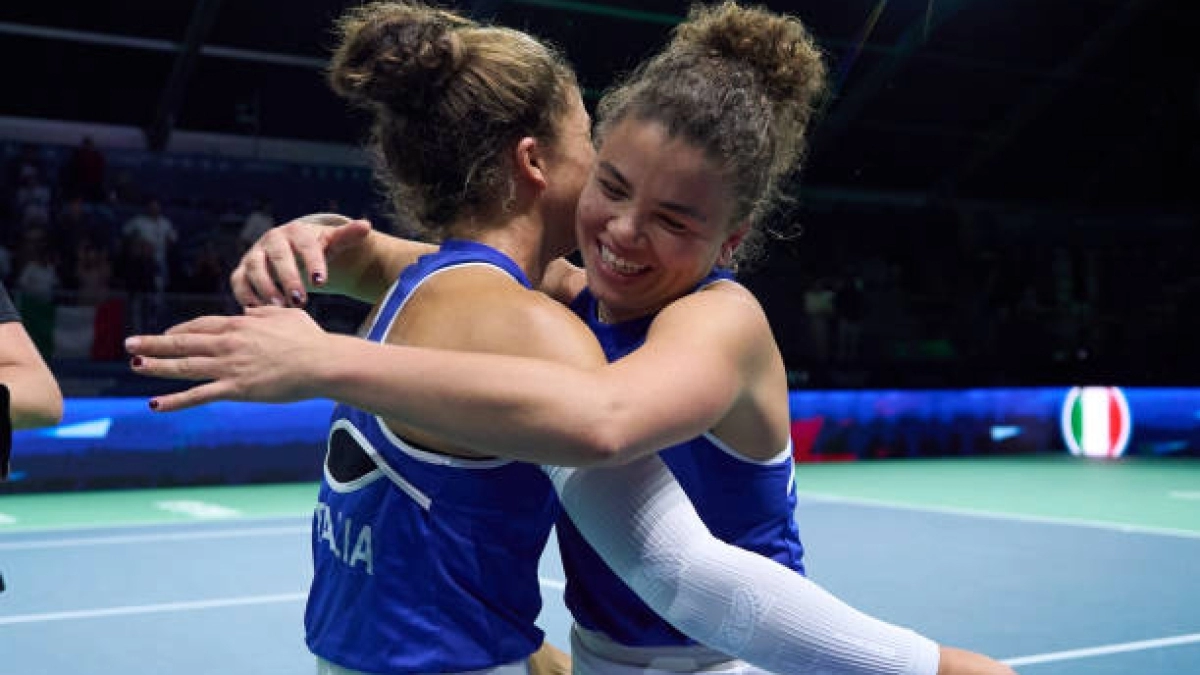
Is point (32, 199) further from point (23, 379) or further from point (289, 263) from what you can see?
point (289, 263)

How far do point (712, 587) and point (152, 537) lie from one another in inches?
275

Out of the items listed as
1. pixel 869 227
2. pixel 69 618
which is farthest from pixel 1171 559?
pixel 869 227

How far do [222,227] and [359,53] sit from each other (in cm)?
1260

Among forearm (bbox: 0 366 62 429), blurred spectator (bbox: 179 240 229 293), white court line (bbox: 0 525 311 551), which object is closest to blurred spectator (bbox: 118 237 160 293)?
blurred spectator (bbox: 179 240 229 293)

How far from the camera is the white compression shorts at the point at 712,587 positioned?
1.90m

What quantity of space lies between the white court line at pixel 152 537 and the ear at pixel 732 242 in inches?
253

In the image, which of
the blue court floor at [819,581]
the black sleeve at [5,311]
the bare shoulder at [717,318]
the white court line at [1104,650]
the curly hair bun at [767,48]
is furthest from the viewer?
the blue court floor at [819,581]

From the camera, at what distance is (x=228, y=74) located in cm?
1574

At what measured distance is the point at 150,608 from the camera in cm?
628

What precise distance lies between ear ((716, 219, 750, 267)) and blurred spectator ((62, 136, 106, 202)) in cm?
1242

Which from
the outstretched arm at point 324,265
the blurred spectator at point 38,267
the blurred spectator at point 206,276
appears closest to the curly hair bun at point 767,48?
the outstretched arm at point 324,265

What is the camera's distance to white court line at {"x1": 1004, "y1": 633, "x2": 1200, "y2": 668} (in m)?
5.28

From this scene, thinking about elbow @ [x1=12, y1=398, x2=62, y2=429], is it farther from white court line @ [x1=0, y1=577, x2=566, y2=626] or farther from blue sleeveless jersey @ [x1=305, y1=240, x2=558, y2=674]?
white court line @ [x1=0, y1=577, x2=566, y2=626]

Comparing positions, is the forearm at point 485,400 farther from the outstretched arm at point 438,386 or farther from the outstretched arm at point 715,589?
the outstretched arm at point 715,589
